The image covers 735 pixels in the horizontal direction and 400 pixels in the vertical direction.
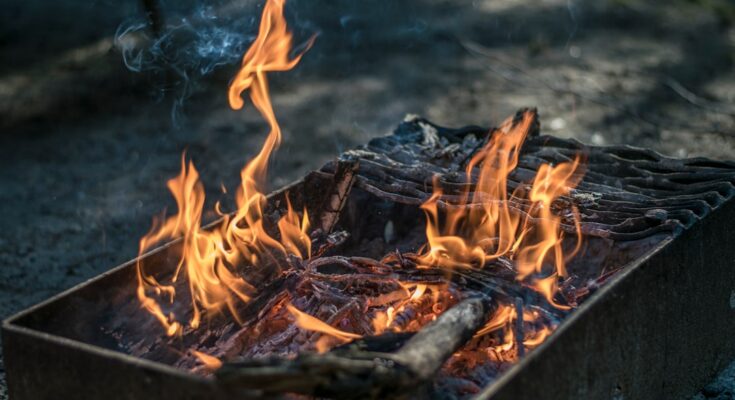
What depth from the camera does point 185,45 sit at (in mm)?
6648

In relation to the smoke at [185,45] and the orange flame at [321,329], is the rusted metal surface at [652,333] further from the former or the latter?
the smoke at [185,45]

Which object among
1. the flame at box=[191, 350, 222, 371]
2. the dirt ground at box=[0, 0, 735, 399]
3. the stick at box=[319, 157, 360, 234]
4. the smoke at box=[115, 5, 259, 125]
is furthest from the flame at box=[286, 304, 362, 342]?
the dirt ground at box=[0, 0, 735, 399]

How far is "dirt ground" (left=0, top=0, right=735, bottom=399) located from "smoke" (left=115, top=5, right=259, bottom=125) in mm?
51

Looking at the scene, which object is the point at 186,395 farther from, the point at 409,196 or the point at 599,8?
the point at 599,8

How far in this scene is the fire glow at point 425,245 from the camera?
117 inches

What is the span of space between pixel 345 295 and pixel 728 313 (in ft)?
5.26

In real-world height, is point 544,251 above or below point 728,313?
above

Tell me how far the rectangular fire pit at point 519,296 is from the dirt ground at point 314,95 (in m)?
1.62

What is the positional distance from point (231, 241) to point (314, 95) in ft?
15.2

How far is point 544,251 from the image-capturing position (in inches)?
134

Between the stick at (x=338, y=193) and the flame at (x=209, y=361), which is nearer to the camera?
the flame at (x=209, y=361)

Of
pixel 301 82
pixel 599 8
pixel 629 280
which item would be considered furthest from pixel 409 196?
pixel 599 8

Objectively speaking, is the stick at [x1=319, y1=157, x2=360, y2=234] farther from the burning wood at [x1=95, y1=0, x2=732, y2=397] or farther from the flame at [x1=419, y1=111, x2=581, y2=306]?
the flame at [x1=419, y1=111, x2=581, y2=306]

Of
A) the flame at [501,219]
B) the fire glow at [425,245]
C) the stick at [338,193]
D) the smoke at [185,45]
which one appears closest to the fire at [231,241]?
the fire glow at [425,245]
